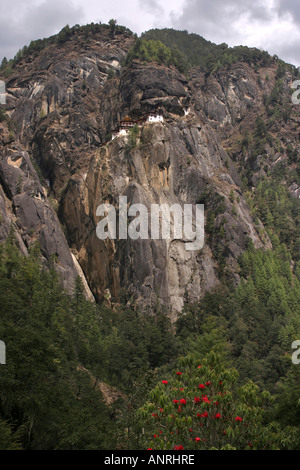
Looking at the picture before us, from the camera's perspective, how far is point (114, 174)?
7300cm

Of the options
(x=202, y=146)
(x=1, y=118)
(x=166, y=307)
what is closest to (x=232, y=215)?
(x=202, y=146)

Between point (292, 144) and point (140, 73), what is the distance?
Result: 4744cm

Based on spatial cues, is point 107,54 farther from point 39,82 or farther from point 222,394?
point 222,394

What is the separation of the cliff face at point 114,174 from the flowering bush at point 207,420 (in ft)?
140

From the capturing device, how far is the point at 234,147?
4683 inches

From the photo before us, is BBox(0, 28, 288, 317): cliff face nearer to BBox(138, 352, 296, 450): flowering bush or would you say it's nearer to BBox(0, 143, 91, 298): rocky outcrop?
BBox(0, 143, 91, 298): rocky outcrop

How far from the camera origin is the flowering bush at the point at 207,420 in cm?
1527

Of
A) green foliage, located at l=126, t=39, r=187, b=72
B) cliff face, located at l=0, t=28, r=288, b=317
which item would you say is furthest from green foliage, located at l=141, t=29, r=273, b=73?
cliff face, located at l=0, t=28, r=288, b=317

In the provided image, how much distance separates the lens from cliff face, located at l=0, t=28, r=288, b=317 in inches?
2596

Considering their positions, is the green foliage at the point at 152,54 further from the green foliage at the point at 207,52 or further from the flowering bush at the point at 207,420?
the flowering bush at the point at 207,420

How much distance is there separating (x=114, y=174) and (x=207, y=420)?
2354 inches

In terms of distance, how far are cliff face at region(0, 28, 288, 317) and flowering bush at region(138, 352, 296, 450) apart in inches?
1685

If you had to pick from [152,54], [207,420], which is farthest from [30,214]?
[207,420]

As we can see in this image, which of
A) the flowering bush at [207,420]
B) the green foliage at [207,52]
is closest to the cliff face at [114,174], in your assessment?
the flowering bush at [207,420]
